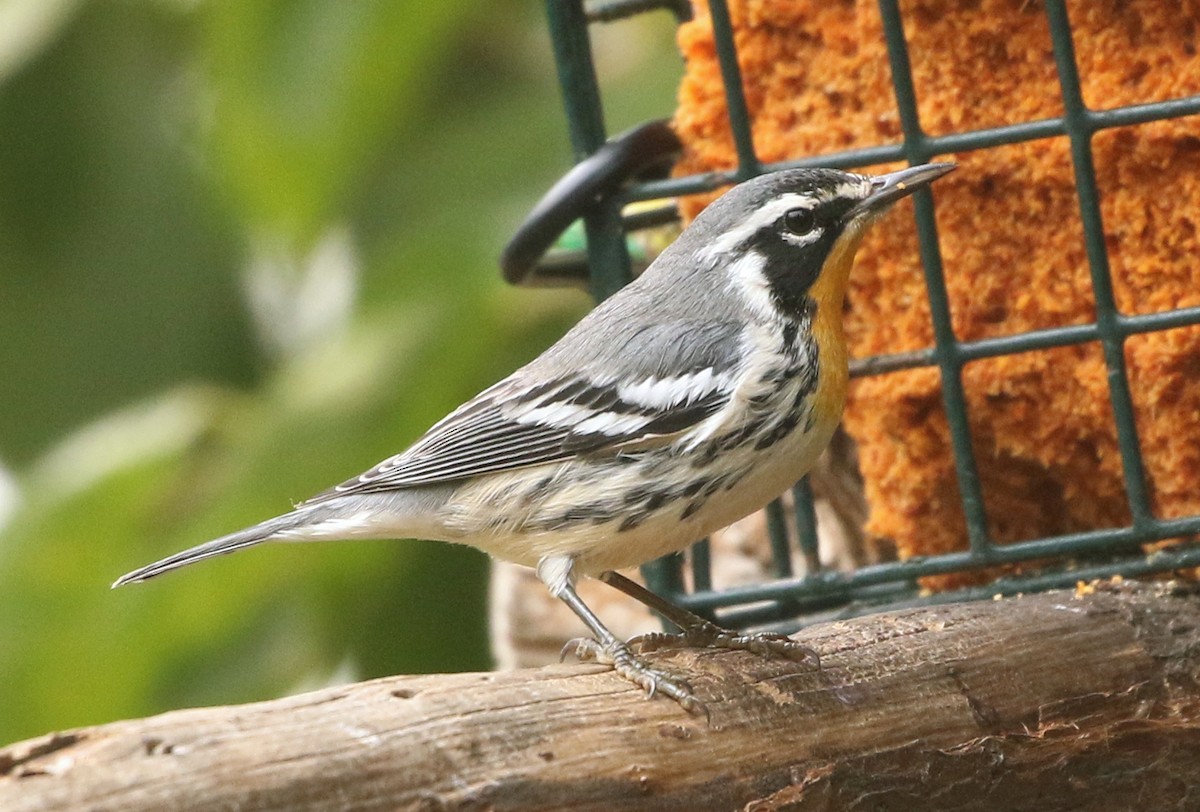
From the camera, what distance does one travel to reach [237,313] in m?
5.14

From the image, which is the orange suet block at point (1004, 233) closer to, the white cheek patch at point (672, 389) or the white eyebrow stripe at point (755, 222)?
the white eyebrow stripe at point (755, 222)

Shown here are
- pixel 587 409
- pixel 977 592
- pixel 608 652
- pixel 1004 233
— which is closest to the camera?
pixel 608 652

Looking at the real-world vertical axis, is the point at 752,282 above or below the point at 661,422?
above

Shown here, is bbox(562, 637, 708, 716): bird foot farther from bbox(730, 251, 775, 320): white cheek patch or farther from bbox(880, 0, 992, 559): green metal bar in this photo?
bbox(880, 0, 992, 559): green metal bar

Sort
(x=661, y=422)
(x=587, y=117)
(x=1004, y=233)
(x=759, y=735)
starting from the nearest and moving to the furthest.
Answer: (x=759, y=735), (x=661, y=422), (x=1004, y=233), (x=587, y=117)

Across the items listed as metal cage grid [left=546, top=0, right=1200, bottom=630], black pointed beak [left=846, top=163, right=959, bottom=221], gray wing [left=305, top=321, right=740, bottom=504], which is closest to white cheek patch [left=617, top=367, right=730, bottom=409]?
gray wing [left=305, top=321, right=740, bottom=504]

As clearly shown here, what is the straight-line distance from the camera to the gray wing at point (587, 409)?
3.53 metres

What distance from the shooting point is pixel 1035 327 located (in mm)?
3846

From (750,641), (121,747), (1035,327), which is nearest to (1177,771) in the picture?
(750,641)

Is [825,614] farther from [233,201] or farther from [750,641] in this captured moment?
[233,201]

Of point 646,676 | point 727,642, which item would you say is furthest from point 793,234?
point 646,676

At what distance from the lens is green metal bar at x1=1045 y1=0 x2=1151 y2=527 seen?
11.7 feet

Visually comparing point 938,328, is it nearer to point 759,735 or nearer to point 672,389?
point 672,389

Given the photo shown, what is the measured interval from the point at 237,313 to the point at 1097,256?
270cm
